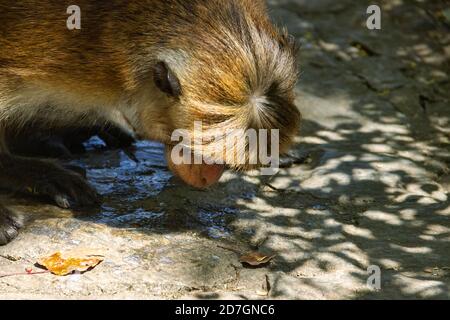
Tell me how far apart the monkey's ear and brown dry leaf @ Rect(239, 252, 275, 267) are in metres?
1.10

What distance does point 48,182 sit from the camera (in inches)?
240

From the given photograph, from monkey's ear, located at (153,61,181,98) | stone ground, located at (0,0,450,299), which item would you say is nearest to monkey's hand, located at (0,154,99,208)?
stone ground, located at (0,0,450,299)

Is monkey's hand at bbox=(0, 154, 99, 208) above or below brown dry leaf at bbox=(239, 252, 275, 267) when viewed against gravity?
above

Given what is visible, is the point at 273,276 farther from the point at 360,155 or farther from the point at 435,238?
the point at 360,155

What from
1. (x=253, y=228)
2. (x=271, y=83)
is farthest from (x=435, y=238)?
(x=271, y=83)

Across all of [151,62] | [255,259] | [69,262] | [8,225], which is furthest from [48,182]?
[255,259]

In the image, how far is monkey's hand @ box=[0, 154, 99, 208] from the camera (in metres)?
6.03

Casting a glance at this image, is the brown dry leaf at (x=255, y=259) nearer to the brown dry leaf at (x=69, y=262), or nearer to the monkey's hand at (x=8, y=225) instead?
the brown dry leaf at (x=69, y=262)

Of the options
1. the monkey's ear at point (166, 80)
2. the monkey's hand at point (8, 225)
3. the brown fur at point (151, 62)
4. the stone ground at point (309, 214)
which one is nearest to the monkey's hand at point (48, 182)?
the stone ground at point (309, 214)

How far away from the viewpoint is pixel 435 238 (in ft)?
18.9

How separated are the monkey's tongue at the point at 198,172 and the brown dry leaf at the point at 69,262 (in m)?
0.76

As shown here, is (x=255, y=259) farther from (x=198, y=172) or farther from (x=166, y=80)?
(x=166, y=80)

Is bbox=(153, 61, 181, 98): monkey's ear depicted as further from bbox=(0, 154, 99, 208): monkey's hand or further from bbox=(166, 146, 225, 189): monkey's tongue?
bbox=(0, 154, 99, 208): monkey's hand

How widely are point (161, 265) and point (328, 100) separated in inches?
130
